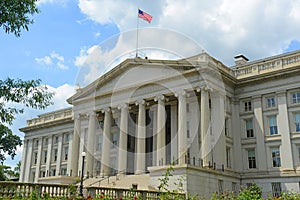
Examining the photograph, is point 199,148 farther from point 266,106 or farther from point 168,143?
point 266,106

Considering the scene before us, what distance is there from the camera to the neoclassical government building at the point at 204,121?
3288 centimetres

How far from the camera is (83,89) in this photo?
1738 inches

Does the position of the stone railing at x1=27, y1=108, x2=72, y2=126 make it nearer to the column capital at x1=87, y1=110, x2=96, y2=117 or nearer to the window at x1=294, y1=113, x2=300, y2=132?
the column capital at x1=87, y1=110, x2=96, y2=117

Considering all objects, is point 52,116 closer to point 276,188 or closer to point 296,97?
point 276,188

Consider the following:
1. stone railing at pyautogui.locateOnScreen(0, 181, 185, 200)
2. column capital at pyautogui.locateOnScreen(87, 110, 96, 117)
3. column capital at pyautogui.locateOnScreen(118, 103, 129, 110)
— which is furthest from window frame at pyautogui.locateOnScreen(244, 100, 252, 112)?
stone railing at pyautogui.locateOnScreen(0, 181, 185, 200)

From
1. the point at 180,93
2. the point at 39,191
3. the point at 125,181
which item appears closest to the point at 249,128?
the point at 180,93

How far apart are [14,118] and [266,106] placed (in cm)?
2999

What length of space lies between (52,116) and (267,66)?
3603 cm

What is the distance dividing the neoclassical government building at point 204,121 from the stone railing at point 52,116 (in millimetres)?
12663

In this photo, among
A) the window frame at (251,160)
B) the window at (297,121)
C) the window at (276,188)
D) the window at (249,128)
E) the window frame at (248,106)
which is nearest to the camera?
the window at (276,188)

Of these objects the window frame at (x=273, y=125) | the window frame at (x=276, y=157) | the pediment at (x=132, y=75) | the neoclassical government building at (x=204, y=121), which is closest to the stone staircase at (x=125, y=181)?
the neoclassical government building at (x=204, y=121)

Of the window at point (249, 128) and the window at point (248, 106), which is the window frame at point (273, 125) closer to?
the window at point (249, 128)

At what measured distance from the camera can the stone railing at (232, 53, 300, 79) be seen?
34812 mm

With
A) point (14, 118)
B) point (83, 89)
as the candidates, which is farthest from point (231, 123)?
point (14, 118)
